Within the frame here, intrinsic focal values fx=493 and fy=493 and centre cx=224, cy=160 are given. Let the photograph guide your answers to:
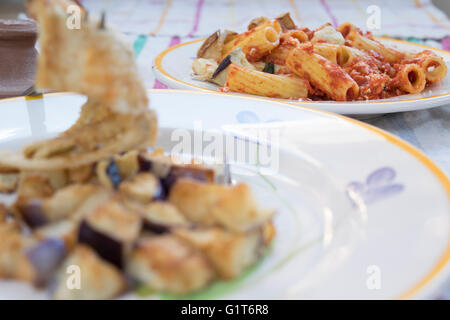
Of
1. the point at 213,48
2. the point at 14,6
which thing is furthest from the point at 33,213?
the point at 14,6

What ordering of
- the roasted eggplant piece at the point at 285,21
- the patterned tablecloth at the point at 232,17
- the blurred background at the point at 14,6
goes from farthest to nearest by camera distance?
1. the blurred background at the point at 14,6
2. the patterned tablecloth at the point at 232,17
3. the roasted eggplant piece at the point at 285,21

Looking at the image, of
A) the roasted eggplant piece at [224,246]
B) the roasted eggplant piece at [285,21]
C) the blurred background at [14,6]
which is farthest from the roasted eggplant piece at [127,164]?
the blurred background at [14,6]

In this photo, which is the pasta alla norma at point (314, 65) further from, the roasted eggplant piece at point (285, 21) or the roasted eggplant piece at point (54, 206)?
the roasted eggplant piece at point (54, 206)

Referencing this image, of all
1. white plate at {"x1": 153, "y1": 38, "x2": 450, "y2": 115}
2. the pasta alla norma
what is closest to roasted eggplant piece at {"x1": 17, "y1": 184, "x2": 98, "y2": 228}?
white plate at {"x1": 153, "y1": 38, "x2": 450, "y2": 115}

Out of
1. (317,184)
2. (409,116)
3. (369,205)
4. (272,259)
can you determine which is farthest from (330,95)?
(272,259)

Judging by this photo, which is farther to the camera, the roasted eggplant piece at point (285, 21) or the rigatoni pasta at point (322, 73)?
the roasted eggplant piece at point (285, 21)

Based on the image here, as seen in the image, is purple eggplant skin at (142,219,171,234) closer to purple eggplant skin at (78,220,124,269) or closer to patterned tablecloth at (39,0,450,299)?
purple eggplant skin at (78,220,124,269)

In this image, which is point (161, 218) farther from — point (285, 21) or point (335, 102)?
point (285, 21)
